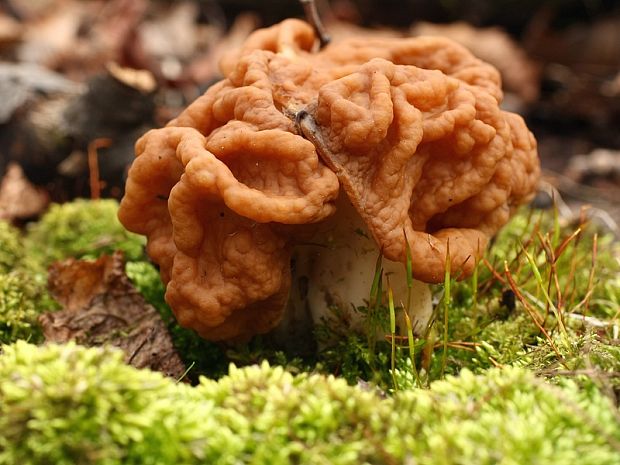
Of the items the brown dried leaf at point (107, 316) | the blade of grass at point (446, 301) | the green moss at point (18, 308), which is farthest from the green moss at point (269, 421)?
the green moss at point (18, 308)

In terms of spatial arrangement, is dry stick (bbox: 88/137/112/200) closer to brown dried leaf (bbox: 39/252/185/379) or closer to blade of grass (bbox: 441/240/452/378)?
brown dried leaf (bbox: 39/252/185/379)

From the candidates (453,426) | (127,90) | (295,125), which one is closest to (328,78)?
(295,125)

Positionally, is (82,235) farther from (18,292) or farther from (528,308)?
(528,308)

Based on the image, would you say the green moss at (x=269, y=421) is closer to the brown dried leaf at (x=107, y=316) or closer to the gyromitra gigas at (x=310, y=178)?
the gyromitra gigas at (x=310, y=178)

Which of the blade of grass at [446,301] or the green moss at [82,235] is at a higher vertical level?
the blade of grass at [446,301]

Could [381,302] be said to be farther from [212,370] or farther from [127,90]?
[127,90]

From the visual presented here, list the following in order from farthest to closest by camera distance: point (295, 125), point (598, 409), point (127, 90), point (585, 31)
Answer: point (585, 31) → point (127, 90) → point (295, 125) → point (598, 409)
